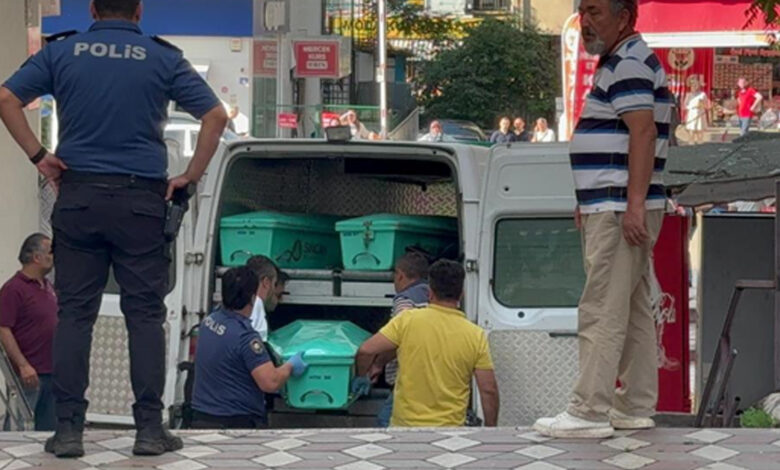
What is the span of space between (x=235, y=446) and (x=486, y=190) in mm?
2219

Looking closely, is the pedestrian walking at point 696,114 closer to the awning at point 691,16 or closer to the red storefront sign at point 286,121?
the awning at point 691,16

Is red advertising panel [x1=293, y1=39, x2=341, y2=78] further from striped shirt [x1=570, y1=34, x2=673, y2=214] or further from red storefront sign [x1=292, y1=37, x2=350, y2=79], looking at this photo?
striped shirt [x1=570, y1=34, x2=673, y2=214]

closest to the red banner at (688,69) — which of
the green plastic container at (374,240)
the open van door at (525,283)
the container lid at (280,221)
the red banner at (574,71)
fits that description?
the red banner at (574,71)

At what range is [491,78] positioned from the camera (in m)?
45.2

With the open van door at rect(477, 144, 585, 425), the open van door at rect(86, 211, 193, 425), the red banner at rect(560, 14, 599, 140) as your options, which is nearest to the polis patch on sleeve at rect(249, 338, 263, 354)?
the open van door at rect(86, 211, 193, 425)

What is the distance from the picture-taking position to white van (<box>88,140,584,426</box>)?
7312mm

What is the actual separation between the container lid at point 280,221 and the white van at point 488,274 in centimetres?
19

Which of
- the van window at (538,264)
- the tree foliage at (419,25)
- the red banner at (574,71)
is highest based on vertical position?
the tree foliage at (419,25)

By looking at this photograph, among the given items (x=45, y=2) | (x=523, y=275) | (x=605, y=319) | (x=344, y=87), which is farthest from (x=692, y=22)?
(x=344, y=87)

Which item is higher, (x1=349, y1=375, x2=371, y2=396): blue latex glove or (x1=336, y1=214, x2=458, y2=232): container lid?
(x1=336, y1=214, x2=458, y2=232): container lid

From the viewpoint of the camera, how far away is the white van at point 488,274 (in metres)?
7.31

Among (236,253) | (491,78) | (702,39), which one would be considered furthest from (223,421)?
(491,78)

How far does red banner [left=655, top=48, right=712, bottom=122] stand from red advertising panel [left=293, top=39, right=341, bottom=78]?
7574mm

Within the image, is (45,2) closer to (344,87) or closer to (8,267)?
(8,267)
